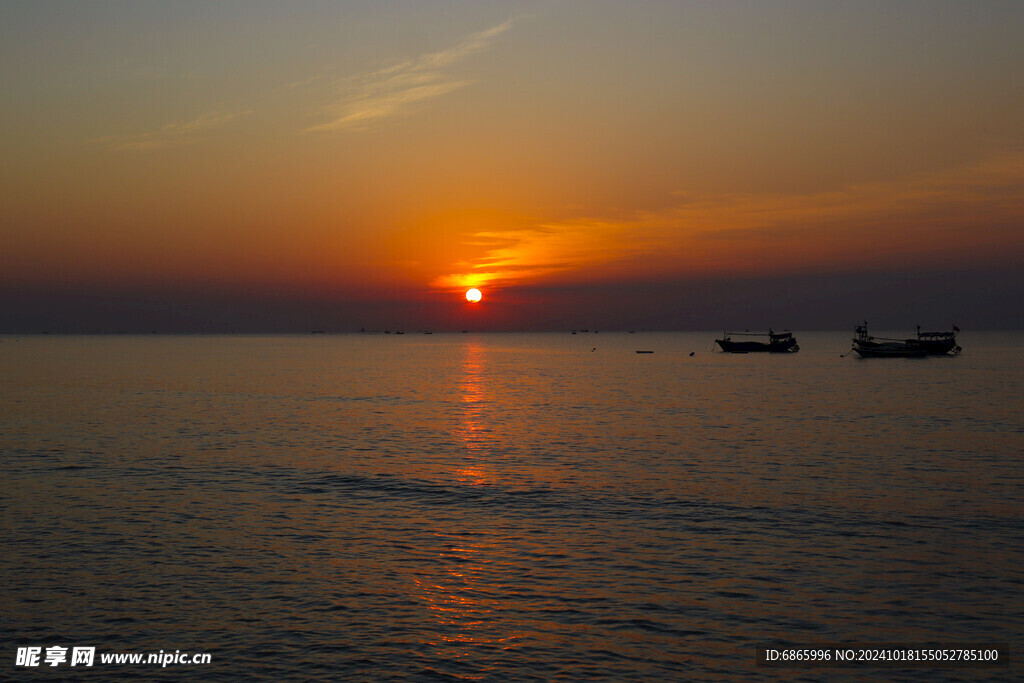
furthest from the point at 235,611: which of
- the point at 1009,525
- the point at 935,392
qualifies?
the point at 935,392

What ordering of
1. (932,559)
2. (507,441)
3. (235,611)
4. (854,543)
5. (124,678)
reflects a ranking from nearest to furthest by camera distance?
(124,678), (235,611), (932,559), (854,543), (507,441)

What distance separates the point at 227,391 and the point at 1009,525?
307 feet

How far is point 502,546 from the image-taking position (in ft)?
88.2

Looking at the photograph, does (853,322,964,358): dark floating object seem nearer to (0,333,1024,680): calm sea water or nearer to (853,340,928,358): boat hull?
(853,340,928,358): boat hull

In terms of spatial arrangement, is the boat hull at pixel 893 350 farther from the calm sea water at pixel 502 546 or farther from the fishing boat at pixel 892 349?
the calm sea water at pixel 502 546

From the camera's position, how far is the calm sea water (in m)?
18.7

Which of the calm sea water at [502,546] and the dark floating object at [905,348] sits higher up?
the dark floating object at [905,348]

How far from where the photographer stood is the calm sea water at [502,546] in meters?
18.7

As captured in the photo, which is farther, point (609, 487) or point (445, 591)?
point (609, 487)

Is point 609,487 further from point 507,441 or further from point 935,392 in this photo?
point 935,392

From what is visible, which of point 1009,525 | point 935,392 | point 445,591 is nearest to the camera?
point 445,591

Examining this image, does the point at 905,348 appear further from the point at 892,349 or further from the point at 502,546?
the point at 502,546

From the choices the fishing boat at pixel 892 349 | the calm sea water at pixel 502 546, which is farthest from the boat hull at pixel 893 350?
the calm sea water at pixel 502 546

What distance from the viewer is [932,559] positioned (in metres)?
25.1
